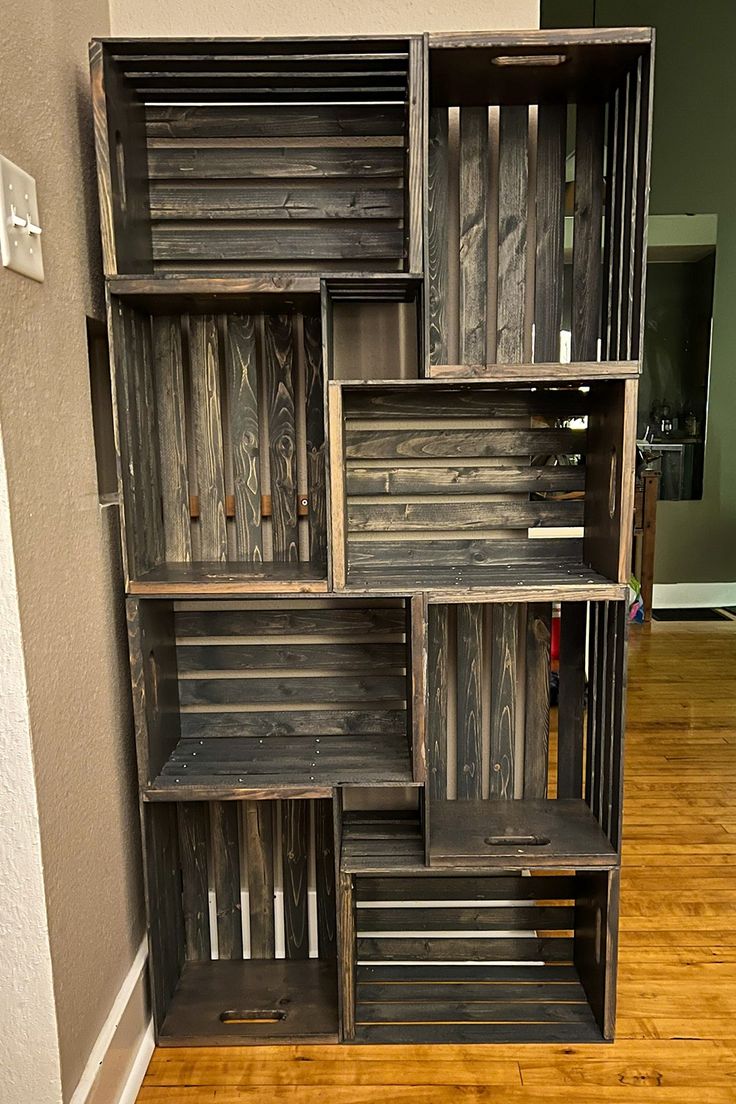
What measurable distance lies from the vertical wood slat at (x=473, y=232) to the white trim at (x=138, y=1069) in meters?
1.60

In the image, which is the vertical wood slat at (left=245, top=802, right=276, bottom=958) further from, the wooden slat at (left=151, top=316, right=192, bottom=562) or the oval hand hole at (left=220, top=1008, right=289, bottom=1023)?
the wooden slat at (left=151, top=316, right=192, bottom=562)

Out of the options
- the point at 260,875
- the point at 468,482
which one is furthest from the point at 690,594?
the point at 260,875

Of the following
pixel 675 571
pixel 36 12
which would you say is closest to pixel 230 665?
pixel 36 12

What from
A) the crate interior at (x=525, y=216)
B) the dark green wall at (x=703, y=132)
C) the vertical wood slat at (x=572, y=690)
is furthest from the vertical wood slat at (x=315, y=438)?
the dark green wall at (x=703, y=132)

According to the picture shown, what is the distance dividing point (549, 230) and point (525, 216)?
6 cm

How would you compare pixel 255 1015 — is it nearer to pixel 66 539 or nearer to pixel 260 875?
pixel 260 875

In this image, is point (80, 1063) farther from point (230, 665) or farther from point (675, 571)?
point (675, 571)

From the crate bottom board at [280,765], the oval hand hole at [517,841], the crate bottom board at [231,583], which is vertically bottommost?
the oval hand hole at [517,841]

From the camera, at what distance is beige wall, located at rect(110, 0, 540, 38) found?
1771 millimetres

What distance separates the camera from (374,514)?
1903mm

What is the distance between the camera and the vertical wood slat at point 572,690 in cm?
197

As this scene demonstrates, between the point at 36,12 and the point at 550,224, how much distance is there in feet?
3.47

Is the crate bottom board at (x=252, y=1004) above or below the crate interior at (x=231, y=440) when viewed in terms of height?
below

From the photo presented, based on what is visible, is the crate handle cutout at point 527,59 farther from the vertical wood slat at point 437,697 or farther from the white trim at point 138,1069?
the white trim at point 138,1069
